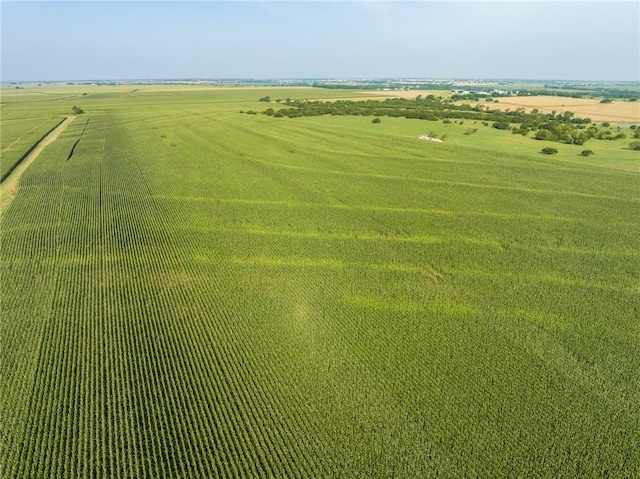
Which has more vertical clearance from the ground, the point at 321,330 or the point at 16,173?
the point at 16,173

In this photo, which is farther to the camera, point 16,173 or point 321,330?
point 16,173

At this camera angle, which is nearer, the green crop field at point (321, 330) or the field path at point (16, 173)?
the green crop field at point (321, 330)

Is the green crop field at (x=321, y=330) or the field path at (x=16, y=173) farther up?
the field path at (x=16, y=173)

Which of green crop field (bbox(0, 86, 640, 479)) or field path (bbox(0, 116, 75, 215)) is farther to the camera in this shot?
field path (bbox(0, 116, 75, 215))

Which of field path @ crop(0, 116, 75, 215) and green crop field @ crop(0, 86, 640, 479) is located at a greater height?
field path @ crop(0, 116, 75, 215)
